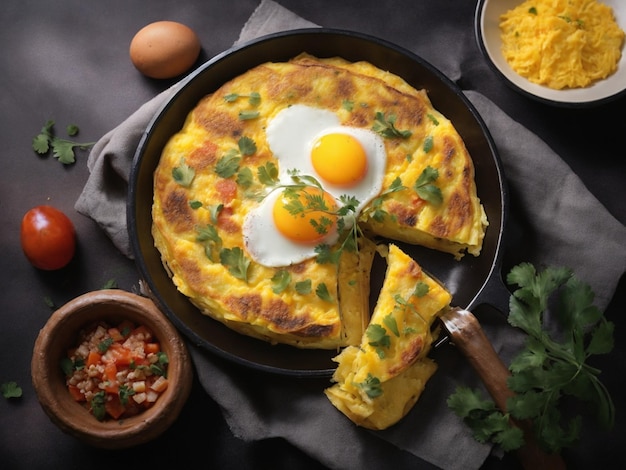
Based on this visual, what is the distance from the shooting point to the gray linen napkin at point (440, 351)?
15.8 feet

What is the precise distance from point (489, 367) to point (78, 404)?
268 cm

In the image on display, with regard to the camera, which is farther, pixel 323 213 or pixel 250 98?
pixel 250 98

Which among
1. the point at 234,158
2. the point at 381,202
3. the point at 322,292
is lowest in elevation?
the point at 322,292

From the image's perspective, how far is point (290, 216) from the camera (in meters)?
4.52

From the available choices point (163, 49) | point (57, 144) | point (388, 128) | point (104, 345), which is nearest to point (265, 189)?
point (388, 128)

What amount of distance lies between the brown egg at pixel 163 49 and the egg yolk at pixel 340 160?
1.27 meters

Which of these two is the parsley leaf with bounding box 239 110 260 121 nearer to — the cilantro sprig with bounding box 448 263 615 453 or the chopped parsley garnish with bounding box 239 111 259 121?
the chopped parsley garnish with bounding box 239 111 259 121

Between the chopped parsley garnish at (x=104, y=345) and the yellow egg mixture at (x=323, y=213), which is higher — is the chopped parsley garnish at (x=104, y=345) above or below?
below

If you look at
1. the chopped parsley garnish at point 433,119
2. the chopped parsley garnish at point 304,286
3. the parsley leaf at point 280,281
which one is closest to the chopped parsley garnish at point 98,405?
the parsley leaf at point 280,281

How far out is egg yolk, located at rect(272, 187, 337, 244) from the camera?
4.48 metres

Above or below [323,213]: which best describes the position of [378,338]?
below

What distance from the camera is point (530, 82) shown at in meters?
5.06

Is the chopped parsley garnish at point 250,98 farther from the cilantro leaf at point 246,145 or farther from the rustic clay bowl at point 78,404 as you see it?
the rustic clay bowl at point 78,404

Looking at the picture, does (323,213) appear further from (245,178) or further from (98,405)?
(98,405)
